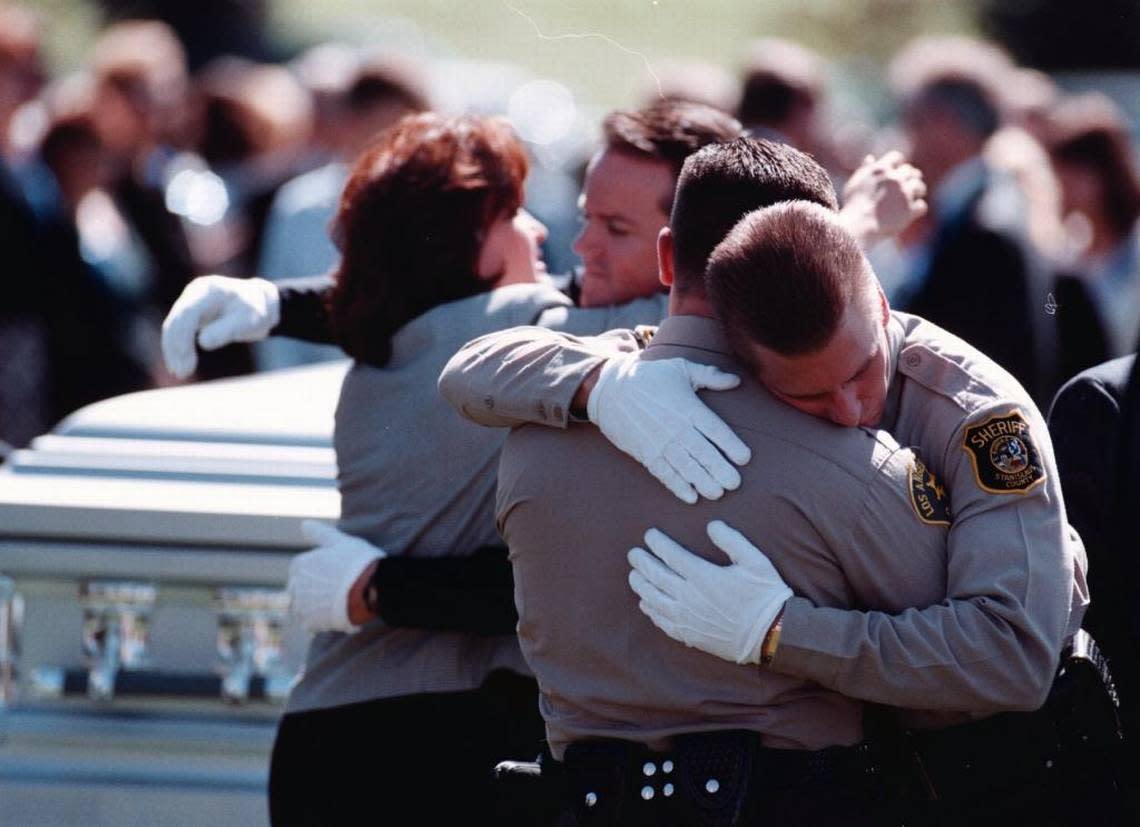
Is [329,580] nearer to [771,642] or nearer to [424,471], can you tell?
[424,471]

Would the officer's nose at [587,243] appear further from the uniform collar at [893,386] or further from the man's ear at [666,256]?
the uniform collar at [893,386]

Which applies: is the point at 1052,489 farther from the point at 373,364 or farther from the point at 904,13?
the point at 904,13

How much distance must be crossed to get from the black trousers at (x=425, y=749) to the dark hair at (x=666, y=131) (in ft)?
2.63

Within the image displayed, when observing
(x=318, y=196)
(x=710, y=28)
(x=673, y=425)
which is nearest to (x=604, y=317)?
(x=673, y=425)

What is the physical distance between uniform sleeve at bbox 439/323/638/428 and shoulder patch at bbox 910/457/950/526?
1.30 feet

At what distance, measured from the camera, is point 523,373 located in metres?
2.16

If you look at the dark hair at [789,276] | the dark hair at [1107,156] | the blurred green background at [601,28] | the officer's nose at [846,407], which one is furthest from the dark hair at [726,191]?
the blurred green background at [601,28]

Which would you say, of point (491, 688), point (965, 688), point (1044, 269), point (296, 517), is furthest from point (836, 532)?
point (1044, 269)

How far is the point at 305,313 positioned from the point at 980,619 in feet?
4.71

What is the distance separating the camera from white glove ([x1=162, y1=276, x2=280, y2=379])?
288 centimetres

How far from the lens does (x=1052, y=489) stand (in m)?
1.99

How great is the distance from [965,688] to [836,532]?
215mm

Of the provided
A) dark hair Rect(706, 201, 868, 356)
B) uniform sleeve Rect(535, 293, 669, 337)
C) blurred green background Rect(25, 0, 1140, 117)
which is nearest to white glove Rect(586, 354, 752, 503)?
dark hair Rect(706, 201, 868, 356)

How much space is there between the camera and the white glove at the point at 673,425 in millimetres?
1969
